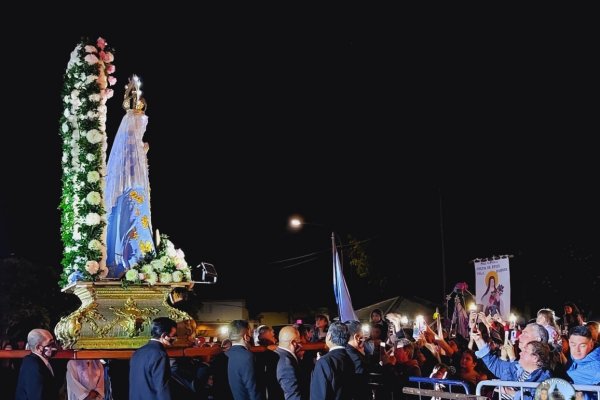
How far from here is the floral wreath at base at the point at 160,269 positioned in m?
13.1

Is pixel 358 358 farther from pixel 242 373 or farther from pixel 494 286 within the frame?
pixel 494 286

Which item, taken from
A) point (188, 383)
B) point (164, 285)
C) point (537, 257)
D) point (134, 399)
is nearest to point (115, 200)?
point (164, 285)

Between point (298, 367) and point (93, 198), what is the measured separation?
19.4 feet

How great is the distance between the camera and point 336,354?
8406 millimetres

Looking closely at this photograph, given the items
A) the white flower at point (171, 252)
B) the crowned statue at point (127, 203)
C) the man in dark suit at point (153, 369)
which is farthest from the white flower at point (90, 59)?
the man in dark suit at point (153, 369)

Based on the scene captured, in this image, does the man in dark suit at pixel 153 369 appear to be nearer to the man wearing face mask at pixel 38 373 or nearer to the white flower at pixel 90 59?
the man wearing face mask at pixel 38 373

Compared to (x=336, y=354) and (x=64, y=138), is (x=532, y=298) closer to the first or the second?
(x=64, y=138)

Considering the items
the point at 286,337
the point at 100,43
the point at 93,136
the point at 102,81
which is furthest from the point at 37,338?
the point at 100,43

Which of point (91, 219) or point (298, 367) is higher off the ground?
point (91, 219)

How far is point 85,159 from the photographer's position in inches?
540

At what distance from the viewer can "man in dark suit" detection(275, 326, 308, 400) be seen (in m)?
8.93

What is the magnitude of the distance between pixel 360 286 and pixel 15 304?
56.4ft

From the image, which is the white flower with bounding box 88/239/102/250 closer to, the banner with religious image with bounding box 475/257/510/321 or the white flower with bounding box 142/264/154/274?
the white flower with bounding box 142/264/154/274

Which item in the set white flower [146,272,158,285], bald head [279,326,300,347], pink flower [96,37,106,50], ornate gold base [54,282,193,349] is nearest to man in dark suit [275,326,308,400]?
bald head [279,326,300,347]
